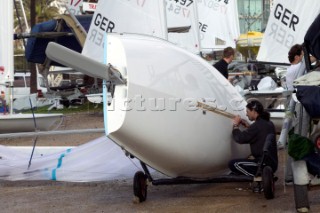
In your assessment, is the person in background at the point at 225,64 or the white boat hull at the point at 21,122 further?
the white boat hull at the point at 21,122

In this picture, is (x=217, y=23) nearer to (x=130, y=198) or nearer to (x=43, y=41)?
(x=43, y=41)

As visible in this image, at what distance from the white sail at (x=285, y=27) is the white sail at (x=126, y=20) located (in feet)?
6.14

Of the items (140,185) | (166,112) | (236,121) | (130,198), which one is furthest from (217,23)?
(166,112)

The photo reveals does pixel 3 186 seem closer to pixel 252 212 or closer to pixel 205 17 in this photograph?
pixel 252 212

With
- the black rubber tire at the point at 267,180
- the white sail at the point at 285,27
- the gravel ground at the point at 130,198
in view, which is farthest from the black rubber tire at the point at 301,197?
the white sail at the point at 285,27

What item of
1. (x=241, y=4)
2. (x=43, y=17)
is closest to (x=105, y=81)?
(x=43, y=17)

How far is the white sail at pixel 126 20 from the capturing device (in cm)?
1216

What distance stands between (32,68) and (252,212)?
20.6 m

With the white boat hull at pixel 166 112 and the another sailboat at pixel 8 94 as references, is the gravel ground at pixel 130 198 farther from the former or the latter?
the another sailboat at pixel 8 94

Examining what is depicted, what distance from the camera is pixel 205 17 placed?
23922mm

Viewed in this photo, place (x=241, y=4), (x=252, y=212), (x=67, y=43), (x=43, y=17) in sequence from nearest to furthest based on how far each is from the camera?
(x=252, y=212) < (x=67, y=43) < (x=43, y=17) < (x=241, y=4)

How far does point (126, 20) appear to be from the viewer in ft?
41.7

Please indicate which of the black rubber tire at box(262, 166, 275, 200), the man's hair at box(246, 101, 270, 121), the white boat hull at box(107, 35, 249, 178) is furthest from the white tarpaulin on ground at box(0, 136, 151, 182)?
the black rubber tire at box(262, 166, 275, 200)

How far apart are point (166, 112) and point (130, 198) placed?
49.1 inches
